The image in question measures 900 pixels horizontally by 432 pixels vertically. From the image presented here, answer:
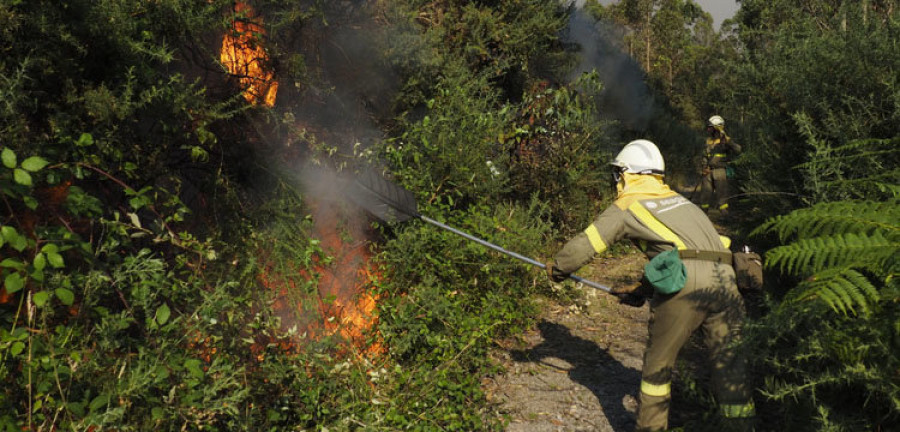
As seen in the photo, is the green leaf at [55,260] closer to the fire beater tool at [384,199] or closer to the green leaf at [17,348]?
the green leaf at [17,348]

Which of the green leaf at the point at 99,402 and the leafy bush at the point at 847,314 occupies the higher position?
the leafy bush at the point at 847,314

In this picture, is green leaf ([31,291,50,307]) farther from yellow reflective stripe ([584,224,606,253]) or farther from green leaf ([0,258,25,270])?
yellow reflective stripe ([584,224,606,253])

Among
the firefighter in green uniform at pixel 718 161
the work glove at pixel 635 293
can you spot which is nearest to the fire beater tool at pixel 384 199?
the work glove at pixel 635 293

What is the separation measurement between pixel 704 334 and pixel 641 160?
1.19m

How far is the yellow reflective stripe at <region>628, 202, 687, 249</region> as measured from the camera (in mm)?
3590

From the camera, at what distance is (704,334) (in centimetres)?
366

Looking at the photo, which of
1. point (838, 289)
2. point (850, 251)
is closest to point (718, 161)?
point (850, 251)

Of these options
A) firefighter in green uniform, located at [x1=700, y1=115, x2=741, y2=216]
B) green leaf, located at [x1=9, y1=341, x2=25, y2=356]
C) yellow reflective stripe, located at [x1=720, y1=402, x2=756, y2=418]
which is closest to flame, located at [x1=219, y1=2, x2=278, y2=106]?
green leaf, located at [x1=9, y1=341, x2=25, y2=356]

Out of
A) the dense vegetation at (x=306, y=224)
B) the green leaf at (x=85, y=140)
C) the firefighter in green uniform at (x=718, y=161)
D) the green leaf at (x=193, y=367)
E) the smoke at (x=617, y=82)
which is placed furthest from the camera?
the smoke at (x=617, y=82)

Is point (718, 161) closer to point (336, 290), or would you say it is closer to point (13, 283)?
point (336, 290)

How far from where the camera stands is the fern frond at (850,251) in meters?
2.34

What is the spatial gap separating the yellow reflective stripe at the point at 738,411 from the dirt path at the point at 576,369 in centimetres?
86

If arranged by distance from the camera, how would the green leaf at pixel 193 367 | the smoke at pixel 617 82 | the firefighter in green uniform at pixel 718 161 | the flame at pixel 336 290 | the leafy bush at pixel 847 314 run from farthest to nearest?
1. the smoke at pixel 617 82
2. the firefighter in green uniform at pixel 718 161
3. the flame at pixel 336 290
4. the green leaf at pixel 193 367
5. the leafy bush at pixel 847 314

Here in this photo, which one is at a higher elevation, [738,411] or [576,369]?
[738,411]
